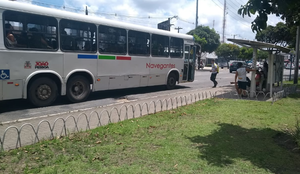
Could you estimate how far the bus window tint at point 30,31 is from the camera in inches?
315

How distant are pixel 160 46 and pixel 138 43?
163 cm

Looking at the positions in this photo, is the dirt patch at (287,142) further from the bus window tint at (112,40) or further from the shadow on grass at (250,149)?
the bus window tint at (112,40)

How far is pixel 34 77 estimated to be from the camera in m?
8.81

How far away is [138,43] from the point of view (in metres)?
12.3

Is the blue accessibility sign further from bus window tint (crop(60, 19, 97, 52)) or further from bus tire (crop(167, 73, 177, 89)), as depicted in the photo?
bus tire (crop(167, 73, 177, 89))

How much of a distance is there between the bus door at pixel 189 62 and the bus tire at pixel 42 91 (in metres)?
8.22

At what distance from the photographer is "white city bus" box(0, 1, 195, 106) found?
8117mm

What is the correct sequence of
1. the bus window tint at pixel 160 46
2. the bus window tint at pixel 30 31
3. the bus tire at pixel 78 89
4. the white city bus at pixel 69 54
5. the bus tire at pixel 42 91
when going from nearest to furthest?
1. the bus window tint at pixel 30 31
2. the white city bus at pixel 69 54
3. the bus tire at pixel 42 91
4. the bus tire at pixel 78 89
5. the bus window tint at pixel 160 46

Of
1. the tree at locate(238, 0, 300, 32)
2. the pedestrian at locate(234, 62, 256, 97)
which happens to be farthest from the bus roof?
the tree at locate(238, 0, 300, 32)

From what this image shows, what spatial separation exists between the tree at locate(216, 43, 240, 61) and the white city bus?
58771 millimetres

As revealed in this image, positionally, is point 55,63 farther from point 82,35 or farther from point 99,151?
point 99,151

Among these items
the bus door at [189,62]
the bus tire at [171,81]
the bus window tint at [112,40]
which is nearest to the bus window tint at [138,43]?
the bus window tint at [112,40]

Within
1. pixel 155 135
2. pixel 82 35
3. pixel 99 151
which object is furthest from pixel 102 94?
pixel 99 151

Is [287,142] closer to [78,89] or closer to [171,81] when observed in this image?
[78,89]
